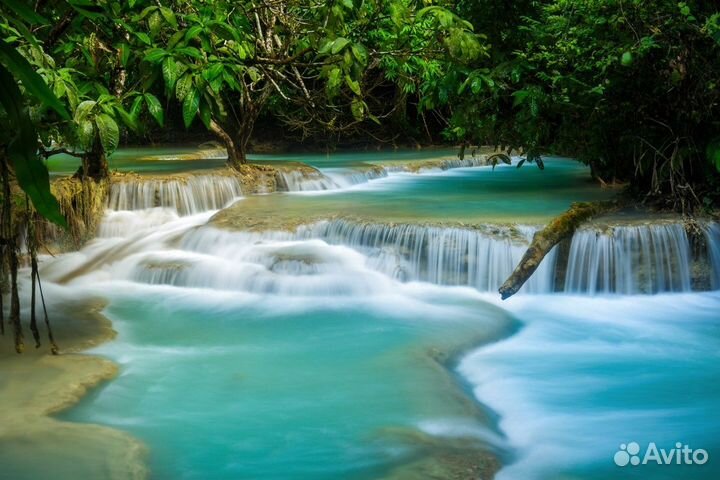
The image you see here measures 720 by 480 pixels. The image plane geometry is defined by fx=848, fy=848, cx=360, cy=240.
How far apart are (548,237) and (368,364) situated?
2.19 meters

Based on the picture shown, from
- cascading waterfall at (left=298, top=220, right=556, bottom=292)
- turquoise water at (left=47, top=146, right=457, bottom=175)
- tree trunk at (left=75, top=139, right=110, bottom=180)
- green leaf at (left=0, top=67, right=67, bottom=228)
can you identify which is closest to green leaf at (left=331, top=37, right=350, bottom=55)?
green leaf at (left=0, top=67, right=67, bottom=228)

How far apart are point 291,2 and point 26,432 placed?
3888 millimetres

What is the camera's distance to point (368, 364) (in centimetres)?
619

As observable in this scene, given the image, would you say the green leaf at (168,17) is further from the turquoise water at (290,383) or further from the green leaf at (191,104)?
the turquoise water at (290,383)

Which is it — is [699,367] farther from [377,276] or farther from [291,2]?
[291,2]

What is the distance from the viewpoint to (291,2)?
6820mm

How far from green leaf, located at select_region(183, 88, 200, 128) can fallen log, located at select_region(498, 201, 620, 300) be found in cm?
256

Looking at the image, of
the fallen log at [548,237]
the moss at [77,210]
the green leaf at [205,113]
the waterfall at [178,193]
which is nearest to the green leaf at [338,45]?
the green leaf at [205,113]

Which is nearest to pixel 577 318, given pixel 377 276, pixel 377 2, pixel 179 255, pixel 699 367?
pixel 699 367

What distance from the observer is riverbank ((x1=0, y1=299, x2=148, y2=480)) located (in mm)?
4293

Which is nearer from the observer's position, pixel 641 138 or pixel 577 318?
pixel 577 318

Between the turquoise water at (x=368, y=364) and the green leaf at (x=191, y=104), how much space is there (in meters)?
1.86

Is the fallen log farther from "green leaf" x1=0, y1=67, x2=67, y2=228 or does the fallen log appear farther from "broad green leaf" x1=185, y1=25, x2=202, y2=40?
"green leaf" x1=0, y1=67, x2=67, y2=228

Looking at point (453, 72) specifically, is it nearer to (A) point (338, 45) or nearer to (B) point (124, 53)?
(A) point (338, 45)
